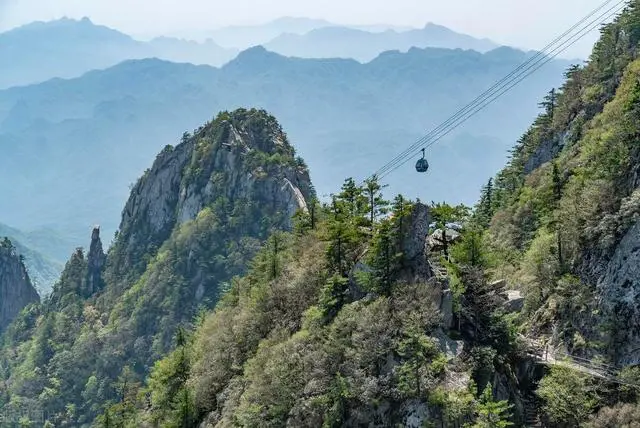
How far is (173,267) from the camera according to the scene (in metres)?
171

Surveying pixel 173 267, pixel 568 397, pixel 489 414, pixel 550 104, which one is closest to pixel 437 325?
pixel 489 414

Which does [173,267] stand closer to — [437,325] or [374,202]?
[374,202]

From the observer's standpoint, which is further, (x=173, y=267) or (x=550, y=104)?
(x=173, y=267)

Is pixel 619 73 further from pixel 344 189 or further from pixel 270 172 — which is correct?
pixel 270 172

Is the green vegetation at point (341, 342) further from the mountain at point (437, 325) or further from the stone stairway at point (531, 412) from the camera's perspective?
the stone stairway at point (531, 412)

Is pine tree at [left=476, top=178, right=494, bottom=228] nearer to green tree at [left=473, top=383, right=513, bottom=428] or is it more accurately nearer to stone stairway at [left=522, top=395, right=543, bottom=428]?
stone stairway at [left=522, top=395, right=543, bottom=428]

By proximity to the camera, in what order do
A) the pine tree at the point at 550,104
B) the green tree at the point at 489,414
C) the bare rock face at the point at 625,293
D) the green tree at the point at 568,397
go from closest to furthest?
the green tree at the point at 489,414 → the green tree at the point at 568,397 → the bare rock face at the point at 625,293 → the pine tree at the point at 550,104

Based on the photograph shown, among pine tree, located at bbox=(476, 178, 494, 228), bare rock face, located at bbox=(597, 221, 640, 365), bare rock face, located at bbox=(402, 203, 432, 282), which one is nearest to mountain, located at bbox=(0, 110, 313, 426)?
pine tree, located at bbox=(476, 178, 494, 228)

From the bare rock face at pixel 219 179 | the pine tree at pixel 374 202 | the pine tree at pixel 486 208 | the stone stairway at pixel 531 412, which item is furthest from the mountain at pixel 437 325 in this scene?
the bare rock face at pixel 219 179

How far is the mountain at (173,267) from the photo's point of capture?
161750 mm

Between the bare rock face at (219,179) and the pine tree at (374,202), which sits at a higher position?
the bare rock face at (219,179)

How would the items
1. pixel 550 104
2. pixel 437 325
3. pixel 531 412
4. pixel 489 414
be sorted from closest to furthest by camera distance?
pixel 489 414 → pixel 531 412 → pixel 437 325 → pixel 550 104

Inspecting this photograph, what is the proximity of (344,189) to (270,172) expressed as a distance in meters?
104

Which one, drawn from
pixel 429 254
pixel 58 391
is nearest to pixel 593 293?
pixel 429 254
